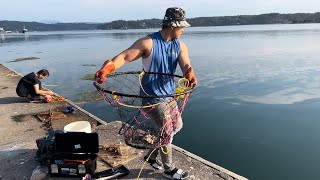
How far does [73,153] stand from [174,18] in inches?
107

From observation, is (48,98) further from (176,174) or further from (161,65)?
(161,65)

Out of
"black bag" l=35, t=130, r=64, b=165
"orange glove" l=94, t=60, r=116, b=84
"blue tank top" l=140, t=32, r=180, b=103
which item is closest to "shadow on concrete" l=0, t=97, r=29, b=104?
"black bag" l=35, t=130, r=64, b=165

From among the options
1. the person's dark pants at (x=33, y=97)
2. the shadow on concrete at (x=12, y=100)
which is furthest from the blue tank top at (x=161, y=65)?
the shadow on concrete at (x=12, y=100)

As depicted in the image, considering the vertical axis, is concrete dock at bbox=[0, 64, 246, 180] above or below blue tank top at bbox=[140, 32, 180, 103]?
below

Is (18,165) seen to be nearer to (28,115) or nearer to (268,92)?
(28,115)

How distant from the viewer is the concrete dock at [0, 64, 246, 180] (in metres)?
5.26

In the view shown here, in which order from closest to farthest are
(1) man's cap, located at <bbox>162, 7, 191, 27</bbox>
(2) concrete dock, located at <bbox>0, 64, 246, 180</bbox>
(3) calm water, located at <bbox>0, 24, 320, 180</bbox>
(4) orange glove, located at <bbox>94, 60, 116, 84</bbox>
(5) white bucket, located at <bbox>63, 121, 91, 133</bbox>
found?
(4) orange glove, located at <bbox>94, 60, 116, 84</bbox>, (1) man's cap, located at <bbox>162, 7, 191, 27</bbox>, (2) concrete dock, located at <bbox>0, 64, 246, 180</bbox>, (5) white bucket, located at <bbox>63, 121, 91, 133</bbox>, (3) calm water, located at <bbox>0, 24, 320, 180</bbox>

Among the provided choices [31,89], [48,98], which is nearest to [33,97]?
[31,89]

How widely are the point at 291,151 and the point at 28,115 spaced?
7.30 metres

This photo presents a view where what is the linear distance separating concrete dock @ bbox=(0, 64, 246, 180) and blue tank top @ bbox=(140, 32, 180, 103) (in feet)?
5.14

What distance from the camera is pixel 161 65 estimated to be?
4.38 metres

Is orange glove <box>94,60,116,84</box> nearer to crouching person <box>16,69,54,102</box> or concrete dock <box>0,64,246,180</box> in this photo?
concrete dock <box>0,64,246,180</box>

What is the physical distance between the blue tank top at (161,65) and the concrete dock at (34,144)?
1566mm

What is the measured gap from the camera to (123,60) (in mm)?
4094
